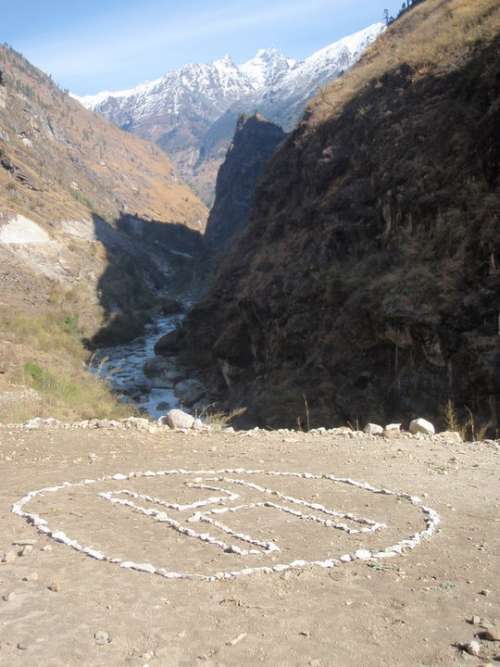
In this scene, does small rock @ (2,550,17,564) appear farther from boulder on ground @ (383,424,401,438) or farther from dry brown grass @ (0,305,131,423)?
dry brown grass @ (0,305,131,423)

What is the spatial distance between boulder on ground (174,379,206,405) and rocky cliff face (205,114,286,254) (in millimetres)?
76256

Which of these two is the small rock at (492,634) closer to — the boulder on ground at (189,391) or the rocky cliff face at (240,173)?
the boulder on ground at (189,391)

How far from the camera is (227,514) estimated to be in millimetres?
7512

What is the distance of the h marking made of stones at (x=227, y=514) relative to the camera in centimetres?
593

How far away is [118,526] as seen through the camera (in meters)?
7.02

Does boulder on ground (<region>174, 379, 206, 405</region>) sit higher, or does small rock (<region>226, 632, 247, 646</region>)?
small rock (<region>226, 632, 247, 646</region>)

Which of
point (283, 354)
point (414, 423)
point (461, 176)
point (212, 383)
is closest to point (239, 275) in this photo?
point (212, 383)

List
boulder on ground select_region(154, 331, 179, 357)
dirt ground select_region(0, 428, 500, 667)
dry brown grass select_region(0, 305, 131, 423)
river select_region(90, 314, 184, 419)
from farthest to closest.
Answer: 1. boulder on ground select_region(154, 331, 179, 357)
2. river select_region(90, 314, 184, 419)
3. dry brown grass select_region(0, 305, 131, 423)
4. dirt ground select_region(0, 428, 500, 667)

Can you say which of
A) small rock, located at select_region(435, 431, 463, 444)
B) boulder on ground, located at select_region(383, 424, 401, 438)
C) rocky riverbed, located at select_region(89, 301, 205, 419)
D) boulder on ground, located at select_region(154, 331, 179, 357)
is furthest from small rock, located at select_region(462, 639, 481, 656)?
boulder on ground, located at select_region(154, 331, 179, 357)

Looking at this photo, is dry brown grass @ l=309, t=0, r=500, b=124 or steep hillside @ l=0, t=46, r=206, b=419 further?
steep hillside @ l=0, t=46, r=206, b=419

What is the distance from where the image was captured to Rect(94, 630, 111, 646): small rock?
14.7ft

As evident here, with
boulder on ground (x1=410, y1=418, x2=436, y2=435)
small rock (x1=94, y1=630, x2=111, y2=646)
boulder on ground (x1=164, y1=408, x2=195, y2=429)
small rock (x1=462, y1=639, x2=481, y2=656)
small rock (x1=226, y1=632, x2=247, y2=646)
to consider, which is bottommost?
boulder on ground (x1=410, y1=418, x2=436, y2=435)

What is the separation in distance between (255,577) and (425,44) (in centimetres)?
3170

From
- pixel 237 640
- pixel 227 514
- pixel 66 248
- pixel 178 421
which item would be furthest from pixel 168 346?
pixel 237 640
